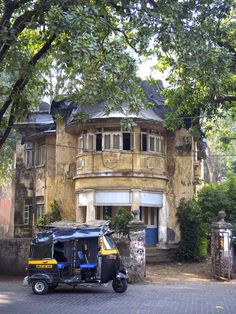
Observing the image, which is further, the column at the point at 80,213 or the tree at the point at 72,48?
the column at the point at 80,213

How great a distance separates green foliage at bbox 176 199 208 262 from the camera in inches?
897

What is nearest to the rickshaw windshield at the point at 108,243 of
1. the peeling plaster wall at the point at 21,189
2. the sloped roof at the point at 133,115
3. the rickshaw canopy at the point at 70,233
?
the rickshaw canopy at the point at 70,233

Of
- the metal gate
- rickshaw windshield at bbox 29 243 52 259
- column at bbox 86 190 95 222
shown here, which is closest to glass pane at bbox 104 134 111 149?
column at bbox 86 190 95 222

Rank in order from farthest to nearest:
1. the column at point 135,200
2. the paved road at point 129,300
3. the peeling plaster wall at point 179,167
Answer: the peeling plaster wall at point 179,167
the column at point 135,200
the paved road at point 129,300

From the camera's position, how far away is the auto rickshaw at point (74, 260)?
45.5 feet

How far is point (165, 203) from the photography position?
77.4 feet

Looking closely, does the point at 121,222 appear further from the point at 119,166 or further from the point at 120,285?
the point at 120,285

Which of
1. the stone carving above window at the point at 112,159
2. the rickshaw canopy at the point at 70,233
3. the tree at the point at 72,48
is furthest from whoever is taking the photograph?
the stone carving above window at the point at 112,159

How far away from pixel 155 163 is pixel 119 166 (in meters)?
1.95

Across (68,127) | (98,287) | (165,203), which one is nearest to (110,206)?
(165,203)

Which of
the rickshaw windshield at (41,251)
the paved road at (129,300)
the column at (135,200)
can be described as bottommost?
the paved road at (129,300)

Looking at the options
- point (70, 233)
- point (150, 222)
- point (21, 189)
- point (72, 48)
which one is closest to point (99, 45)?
point (72, 48)

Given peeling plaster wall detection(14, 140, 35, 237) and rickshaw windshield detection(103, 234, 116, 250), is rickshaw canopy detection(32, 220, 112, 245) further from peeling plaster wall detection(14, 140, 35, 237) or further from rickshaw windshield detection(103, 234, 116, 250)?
peeling plaster wall detection(14, 140, 35, 237)

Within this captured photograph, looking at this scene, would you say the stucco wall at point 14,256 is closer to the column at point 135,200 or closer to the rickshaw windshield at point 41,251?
the rickshaw windshield at point 41,251
